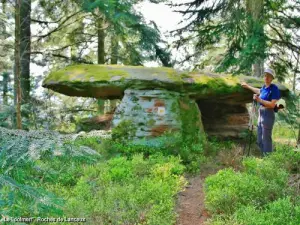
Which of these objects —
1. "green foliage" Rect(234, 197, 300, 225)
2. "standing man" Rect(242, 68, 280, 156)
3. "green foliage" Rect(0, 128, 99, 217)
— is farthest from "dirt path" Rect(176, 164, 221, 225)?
"green foliage" Rect(0, 128, 99, 217)

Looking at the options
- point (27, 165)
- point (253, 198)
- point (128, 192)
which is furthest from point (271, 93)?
point (27, 165)

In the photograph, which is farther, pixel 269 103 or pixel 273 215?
pixel 269 103

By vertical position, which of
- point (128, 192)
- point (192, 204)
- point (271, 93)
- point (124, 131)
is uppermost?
point (271, 93)

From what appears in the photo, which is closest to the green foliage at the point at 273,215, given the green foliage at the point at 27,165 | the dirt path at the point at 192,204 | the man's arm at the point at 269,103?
the dirt path at the point at 192,204

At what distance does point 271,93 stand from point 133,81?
2.71 meters

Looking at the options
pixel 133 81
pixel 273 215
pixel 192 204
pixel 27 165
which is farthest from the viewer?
pixel 133 81

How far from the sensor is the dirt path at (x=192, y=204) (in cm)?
407

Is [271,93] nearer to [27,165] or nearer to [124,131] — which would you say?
[124,131]

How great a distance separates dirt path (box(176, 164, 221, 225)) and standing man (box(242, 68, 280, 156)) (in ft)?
5.12

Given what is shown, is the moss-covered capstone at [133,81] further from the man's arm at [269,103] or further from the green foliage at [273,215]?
the green foliage at [273,215]

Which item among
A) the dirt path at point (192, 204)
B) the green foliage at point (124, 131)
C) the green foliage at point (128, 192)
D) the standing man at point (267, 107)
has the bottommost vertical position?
the dirt path at point (192, 204)

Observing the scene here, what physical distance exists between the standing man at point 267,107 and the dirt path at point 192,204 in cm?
156

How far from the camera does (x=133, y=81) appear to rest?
700cm

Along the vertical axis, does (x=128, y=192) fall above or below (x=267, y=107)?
below
